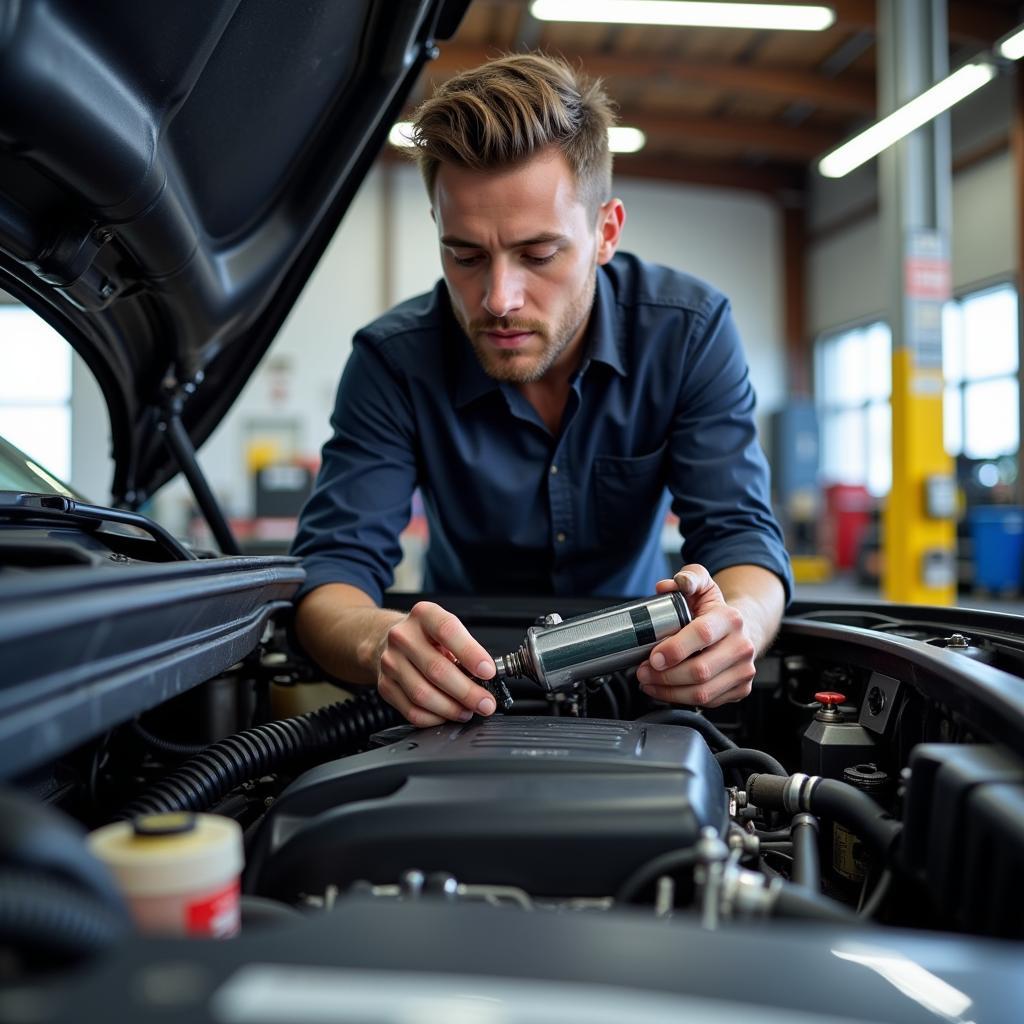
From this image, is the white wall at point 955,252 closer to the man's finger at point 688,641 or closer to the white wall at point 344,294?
the white wall at point 344,294

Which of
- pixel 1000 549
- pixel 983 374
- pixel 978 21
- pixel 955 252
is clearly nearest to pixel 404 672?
pixel 1000 549

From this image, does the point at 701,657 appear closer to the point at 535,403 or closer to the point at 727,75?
the point at 535,403

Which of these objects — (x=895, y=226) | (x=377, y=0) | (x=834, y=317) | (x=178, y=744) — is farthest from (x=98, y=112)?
(x=834, y=317)

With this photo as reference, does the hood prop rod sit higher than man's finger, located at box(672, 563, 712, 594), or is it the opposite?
the hood prop rod

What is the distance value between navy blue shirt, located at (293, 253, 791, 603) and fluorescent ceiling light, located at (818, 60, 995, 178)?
3.83 m

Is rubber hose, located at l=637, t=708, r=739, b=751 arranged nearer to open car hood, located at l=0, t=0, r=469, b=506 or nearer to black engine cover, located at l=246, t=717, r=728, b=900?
black engine cover, located at l=246, t=717, r=728, b=900

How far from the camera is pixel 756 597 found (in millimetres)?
1142

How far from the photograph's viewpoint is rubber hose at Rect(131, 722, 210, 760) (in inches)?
35.4

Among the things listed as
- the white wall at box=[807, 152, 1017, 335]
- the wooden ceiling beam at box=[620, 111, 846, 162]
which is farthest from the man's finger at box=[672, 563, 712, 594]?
the wooden ceiling beam at box=[620, 111, 846, 162]

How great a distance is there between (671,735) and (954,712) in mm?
204

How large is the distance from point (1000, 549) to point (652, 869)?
7.08 meters

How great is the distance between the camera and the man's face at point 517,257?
1.21 meters

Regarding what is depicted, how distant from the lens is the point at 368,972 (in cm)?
35

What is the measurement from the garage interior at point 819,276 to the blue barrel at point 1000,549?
0.01m
